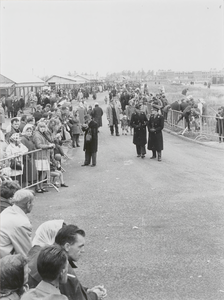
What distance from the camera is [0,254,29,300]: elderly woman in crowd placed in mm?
3670

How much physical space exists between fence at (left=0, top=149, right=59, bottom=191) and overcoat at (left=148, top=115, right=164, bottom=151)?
463 cm

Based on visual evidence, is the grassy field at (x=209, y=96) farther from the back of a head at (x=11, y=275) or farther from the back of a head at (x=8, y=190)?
the back of a head at (x=11, y=275)

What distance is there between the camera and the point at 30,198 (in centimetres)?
573

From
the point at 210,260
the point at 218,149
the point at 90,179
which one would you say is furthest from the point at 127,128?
the point at 210,260

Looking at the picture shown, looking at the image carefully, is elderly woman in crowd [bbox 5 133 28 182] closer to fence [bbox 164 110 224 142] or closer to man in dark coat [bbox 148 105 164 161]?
man in dark coat [bbox 148 105 164 161]

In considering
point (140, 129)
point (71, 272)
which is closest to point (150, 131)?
point (140, 129)

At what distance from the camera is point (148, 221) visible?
356 inches

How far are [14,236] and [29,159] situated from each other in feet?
19.6

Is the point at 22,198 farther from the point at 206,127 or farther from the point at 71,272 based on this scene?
the point at 206,127

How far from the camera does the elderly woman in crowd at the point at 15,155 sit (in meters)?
10.2

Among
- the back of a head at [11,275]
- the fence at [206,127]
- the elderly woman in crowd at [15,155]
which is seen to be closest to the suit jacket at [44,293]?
the back of a head at [11,275]

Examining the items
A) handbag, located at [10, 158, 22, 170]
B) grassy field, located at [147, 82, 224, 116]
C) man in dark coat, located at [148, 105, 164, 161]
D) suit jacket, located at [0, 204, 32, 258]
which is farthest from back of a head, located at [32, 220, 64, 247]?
grassy field, located at [147, 82, 224, 116]

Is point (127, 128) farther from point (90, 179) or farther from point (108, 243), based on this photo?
point (108, 243)

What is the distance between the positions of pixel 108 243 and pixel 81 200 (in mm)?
2887
